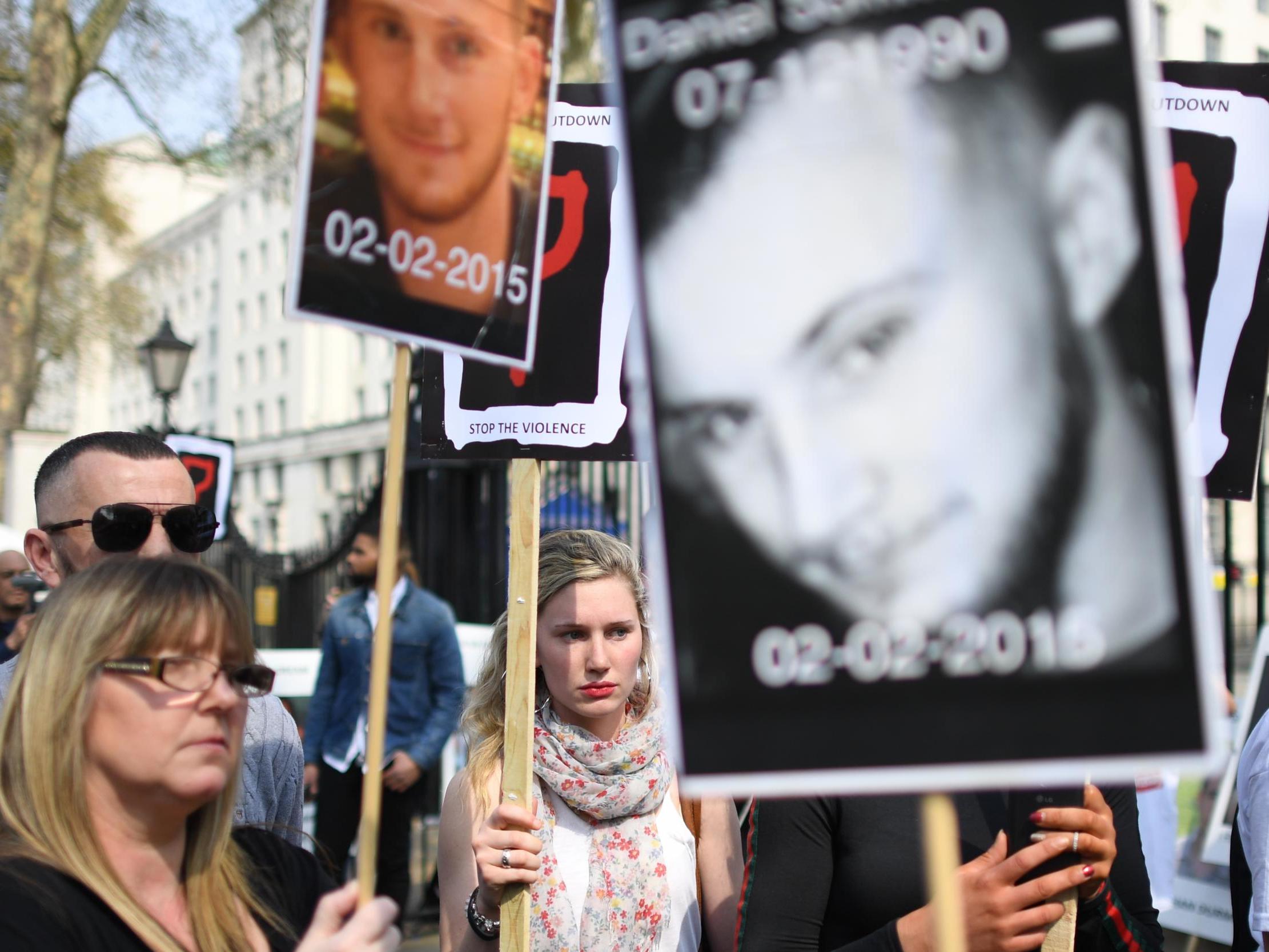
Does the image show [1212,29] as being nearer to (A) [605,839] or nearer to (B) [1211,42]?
(B) [1211,42]

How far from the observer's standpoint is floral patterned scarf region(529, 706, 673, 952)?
259cm

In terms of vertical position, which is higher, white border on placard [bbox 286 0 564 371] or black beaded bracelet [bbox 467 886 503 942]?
white border on placard [bbox 286 0 564 371]

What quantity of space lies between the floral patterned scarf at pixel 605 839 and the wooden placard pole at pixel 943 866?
1.32 metres

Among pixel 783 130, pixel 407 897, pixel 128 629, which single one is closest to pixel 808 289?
pixel 783 130

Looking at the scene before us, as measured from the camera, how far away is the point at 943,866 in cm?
135

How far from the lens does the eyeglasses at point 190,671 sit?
1727 mm

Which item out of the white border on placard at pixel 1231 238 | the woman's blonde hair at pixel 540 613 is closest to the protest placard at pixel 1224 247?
the white border on placard at pixel 1231 238

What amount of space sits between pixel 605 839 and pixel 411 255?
54.3 inches

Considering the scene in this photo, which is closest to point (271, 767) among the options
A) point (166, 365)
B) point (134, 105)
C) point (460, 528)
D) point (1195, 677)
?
point (1195, 677)

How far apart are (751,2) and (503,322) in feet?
2.16

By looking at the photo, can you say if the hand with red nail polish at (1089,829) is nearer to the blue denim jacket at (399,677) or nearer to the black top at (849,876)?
the black top at (849,876)

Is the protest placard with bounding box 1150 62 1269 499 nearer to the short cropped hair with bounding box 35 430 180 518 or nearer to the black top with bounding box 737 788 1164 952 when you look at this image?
the black top with bounding box 737 788 1164 952

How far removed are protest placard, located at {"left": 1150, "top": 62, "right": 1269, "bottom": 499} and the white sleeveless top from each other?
4.84ft

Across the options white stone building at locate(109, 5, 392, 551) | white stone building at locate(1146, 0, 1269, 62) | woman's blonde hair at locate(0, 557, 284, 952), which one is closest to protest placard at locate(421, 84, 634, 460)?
woman's blonde hair at locate(0, 557, 284, 952)
